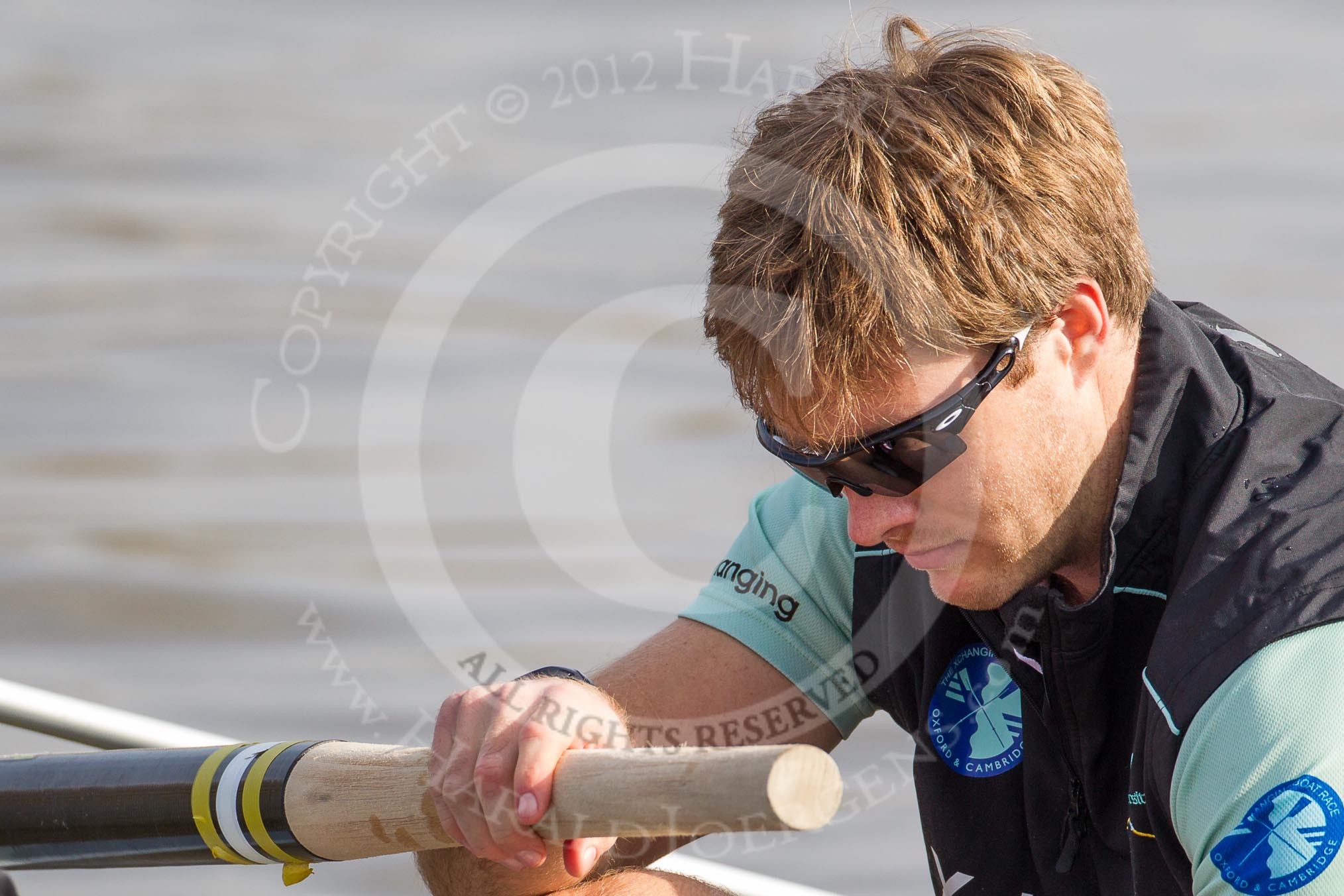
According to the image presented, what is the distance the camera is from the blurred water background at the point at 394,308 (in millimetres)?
3979

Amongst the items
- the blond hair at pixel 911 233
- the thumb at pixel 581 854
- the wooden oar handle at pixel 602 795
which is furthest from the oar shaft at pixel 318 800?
the blond hair at pixel 911 233

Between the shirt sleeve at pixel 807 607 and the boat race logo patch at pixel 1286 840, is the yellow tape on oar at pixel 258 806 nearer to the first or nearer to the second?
the shirt sleeve at pixel 807 607

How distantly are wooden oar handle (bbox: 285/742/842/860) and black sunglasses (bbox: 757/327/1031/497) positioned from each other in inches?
19.9

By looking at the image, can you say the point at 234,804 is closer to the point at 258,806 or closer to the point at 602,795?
the point at 258,806

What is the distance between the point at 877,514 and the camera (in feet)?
5.79

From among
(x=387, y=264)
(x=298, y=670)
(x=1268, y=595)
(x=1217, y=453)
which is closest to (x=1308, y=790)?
(x=1268, y=595)

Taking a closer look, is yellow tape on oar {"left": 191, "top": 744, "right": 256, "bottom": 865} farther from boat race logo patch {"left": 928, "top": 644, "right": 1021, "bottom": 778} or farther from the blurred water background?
the blurred water background

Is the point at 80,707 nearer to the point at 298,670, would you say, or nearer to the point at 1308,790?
the point at 298,670

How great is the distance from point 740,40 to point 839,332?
5955mm

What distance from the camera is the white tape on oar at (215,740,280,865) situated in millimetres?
1620

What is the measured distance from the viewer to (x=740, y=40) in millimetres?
7250

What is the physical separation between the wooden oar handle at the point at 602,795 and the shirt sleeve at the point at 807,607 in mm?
691

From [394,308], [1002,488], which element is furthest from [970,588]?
[394,308]

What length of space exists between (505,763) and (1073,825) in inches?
29.8
